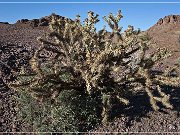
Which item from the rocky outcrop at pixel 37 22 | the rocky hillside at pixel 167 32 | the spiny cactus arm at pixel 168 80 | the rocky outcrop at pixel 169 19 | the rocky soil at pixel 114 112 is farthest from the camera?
the rocky outcrop at pixel 169 19

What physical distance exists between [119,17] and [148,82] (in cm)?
127

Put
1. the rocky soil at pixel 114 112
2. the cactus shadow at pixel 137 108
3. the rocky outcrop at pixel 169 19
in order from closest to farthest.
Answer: the rocky soil at pixel 114 112, the cactus shadow at pixel 137 108, the rocky outcrop at pixel 169 19

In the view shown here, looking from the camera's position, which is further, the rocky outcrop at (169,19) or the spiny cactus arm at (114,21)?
→ the rocky outcrop at (169,19)

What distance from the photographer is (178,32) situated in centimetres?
1847

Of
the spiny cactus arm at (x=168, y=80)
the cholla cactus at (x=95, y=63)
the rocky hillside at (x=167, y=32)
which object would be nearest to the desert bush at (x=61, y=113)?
the cholla cactus at (x=95, y=63)

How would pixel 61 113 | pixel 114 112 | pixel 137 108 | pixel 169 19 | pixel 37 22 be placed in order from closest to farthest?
pixel 61 113
pixel 114 112
pixel 137 108
pixel 37 22
pixel 169 19

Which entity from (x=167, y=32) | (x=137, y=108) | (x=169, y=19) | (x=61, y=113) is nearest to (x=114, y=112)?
(x=137, y=108)

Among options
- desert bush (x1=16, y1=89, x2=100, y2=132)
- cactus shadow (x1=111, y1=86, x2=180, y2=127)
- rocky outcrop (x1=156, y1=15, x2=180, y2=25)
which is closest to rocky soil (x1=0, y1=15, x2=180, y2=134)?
cactus shadow (x1=111, y1=86, x2=180, y2=127)

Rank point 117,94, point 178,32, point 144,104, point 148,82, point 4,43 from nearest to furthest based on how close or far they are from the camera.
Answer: point 148,82 < point 117,94 < point 144,104 < point 4,43 < point 178,32

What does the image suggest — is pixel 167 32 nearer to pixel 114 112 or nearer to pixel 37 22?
pixel 37 22

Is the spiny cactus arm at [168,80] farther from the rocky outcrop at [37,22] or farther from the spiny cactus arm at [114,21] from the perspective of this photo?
the rocky outcrop at [37,22]

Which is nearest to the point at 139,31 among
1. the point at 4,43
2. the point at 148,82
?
the point at 148,82

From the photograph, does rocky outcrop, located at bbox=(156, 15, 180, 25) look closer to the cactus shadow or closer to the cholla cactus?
the cactus shadow

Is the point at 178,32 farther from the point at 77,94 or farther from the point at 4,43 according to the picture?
the point at 77,94
